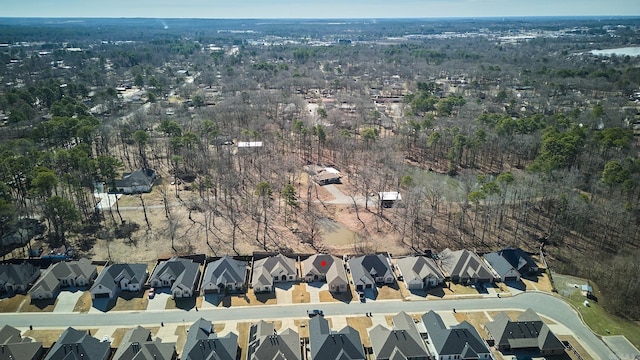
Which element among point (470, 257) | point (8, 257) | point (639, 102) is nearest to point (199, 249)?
point (8, 257)

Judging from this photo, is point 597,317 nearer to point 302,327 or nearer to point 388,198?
point 302,327

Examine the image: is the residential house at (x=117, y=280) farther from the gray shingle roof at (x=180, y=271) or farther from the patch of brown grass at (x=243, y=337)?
the patch of brown grass at (x=243, y=337)

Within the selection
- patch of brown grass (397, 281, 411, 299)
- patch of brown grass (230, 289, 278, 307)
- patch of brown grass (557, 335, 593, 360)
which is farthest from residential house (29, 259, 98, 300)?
patch of brown grass (557, 335, 593, 360)

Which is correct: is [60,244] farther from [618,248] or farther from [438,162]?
[618,248]

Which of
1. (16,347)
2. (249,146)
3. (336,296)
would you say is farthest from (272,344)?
(249,146)

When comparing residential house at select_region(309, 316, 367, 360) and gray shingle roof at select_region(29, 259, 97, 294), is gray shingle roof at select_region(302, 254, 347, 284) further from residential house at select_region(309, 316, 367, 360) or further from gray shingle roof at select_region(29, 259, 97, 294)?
gray shingle roof at select_region(29, 259, 97, 294)

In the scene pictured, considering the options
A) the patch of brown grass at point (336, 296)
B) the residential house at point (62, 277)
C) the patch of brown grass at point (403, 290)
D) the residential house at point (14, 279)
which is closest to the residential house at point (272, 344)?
the patch of brown grass at point (336, 296)

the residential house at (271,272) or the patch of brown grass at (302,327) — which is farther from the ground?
the residential house at (271,272)
